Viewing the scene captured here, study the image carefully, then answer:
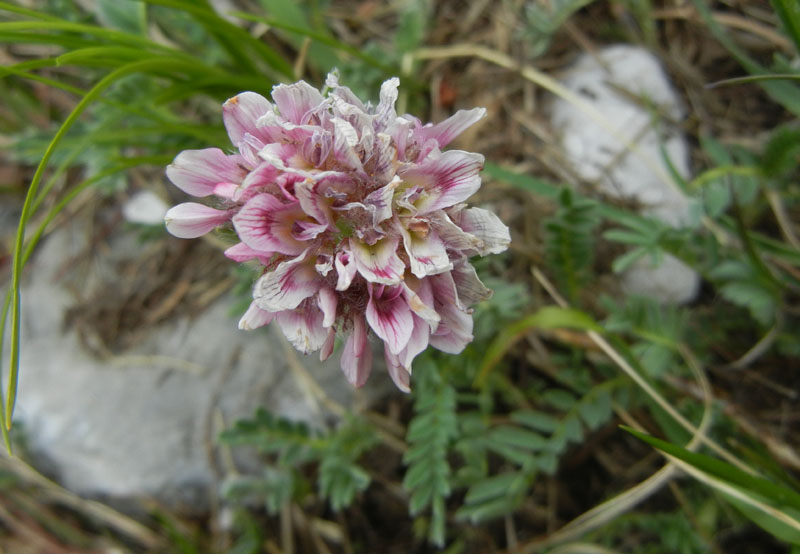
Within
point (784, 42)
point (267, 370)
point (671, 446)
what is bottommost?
point (267, 370)

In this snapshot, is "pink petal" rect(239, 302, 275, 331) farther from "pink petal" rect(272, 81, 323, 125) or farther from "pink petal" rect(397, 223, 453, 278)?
"pink petal" rect(272, 81, 323, 125)

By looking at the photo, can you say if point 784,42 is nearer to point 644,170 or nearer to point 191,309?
point 644,170

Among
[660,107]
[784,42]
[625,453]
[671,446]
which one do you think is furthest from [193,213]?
[784,42]

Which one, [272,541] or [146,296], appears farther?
[146,296]

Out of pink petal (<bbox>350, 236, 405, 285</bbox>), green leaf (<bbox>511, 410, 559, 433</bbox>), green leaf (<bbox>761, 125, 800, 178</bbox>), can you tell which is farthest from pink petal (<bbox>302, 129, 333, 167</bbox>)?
green leaf (<bbox>761, 125, 800, 178</bbox>)

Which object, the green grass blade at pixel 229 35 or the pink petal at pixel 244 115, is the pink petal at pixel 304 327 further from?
the green grass blade at pixel 229 35

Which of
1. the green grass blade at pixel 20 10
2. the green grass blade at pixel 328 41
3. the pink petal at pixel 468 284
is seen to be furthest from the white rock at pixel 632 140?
the green grass blade at pixel 20 10

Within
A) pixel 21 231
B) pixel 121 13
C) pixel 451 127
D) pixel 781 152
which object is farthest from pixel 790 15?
pixel 121 13
